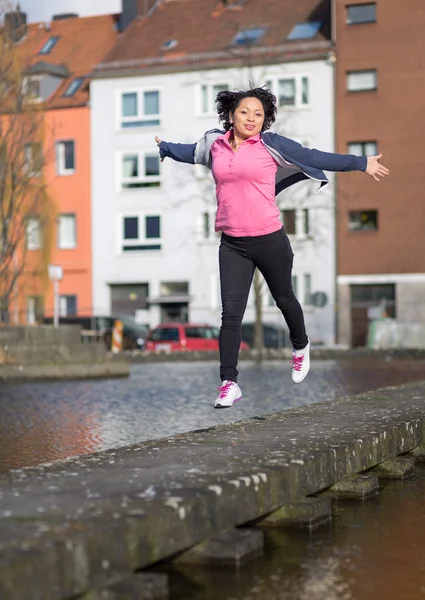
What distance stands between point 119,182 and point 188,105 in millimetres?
4717

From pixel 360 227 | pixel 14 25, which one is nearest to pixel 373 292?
pixel 360 227

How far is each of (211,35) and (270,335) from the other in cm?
1621

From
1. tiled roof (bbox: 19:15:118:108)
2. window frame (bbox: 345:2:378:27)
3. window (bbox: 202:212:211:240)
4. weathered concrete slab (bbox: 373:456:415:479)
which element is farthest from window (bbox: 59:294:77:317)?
weathered concrete slab (bbox: 373:456:415:479)

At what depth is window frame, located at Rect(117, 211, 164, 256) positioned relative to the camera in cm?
6019

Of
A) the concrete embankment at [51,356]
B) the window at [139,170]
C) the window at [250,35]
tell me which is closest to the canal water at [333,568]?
the concrete embankment at [51,356]

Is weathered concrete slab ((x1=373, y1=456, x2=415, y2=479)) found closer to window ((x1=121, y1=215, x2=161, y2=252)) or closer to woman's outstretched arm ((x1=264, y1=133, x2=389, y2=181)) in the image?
woman's outstretched arm ((x1=264, y1=133, x2=389, y2=181))

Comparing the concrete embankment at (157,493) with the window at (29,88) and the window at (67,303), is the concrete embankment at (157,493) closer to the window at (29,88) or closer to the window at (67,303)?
the window at (29,88)

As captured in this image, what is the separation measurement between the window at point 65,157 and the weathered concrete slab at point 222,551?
57884 mm

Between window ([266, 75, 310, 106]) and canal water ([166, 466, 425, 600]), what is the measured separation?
52.3 m

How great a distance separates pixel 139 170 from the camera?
2382 inches

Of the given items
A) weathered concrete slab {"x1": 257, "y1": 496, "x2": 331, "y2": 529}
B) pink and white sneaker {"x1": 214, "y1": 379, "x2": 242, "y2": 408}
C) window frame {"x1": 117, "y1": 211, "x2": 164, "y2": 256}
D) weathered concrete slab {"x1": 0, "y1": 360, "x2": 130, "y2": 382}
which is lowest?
weathered concrete slab {"x1": 0, "y1": 360, "x2": 130, "y2": 382}

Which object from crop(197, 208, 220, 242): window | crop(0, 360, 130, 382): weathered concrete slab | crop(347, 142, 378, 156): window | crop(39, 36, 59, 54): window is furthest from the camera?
crop(39, 36, 59, 54): window

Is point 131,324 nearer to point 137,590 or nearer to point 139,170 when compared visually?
point 139,170

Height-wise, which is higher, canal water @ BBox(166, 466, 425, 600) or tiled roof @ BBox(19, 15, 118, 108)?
tiled roof @ BBox(19, 15, 118, 108)
